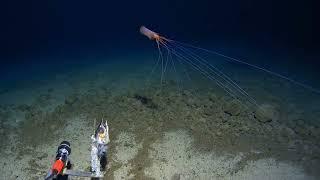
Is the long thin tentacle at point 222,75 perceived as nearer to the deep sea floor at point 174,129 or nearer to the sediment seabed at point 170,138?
the deep sea floor at point 174,129

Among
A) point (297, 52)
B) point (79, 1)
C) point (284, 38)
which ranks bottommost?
point (297, 52)

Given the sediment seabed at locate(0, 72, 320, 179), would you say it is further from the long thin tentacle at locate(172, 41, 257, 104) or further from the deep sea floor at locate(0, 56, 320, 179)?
the long thin tentacle at locate(172, 41, 257, 104)

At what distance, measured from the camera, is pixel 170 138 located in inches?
332

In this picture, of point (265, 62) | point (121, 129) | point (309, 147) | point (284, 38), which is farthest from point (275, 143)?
point (284, 38)

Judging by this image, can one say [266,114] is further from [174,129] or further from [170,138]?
[170,138]

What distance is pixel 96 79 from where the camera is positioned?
46.2ft

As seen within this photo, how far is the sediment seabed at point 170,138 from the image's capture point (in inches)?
Result: 287

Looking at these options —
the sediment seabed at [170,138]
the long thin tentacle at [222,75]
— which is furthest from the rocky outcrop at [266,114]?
the long thin tentacle at [222,75]

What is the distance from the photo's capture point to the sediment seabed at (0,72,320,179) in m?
7.28

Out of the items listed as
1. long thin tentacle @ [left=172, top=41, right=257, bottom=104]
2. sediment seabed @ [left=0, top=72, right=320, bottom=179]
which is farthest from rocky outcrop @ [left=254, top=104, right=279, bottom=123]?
long thin tentacle @ [left=172, top=41, right=257, bottom=104]

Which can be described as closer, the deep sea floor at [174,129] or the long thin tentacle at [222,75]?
the deep sea floor at [174,129]

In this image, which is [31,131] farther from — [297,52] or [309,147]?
[297,52]

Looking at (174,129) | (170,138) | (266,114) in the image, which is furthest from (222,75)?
(170,138)

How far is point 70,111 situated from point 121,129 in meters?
2.12
